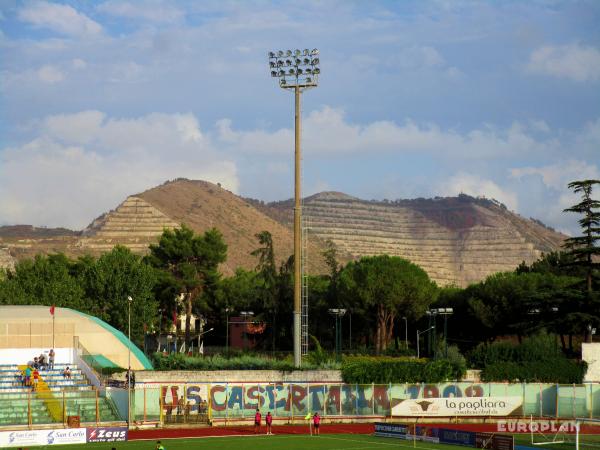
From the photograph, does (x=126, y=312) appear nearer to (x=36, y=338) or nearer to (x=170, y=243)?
(x=170, y=243)

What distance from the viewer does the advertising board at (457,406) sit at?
64375mm

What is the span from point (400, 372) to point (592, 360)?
17.3m

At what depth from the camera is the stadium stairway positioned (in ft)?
193

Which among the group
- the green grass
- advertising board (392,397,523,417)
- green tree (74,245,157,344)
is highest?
green tree (74,245,157,344)

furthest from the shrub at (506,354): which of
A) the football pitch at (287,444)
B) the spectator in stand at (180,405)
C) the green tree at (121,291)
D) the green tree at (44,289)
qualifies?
the green tree at (44,289)

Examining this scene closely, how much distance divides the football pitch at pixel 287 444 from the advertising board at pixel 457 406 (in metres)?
6.69

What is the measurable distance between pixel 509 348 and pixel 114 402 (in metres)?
33.2

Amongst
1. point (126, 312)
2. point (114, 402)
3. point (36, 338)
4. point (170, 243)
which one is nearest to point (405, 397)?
point (114, 402)

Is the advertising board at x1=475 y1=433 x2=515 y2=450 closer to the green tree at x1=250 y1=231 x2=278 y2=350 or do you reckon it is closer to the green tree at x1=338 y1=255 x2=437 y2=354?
the green tree at x1=338 y1=255 x2=437 y2=354

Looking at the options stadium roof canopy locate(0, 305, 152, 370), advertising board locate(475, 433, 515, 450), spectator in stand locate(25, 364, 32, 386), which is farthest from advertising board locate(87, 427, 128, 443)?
advertising board locate(475, 433, 515, 450)

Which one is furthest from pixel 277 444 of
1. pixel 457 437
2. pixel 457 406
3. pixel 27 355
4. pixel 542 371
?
pixel 542 371

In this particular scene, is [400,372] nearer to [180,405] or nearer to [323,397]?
[323,397]

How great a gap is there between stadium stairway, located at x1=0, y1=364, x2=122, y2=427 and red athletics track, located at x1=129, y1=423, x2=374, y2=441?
3.04 meters

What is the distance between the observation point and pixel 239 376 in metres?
68.3
